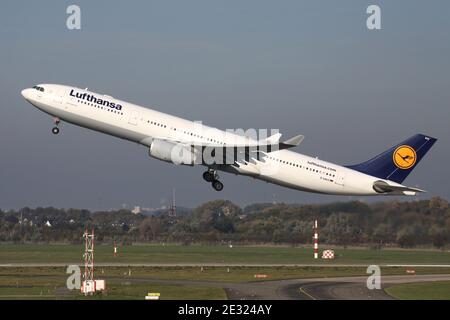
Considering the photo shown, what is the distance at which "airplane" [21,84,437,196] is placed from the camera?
62688 mm

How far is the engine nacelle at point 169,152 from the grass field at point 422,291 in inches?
739

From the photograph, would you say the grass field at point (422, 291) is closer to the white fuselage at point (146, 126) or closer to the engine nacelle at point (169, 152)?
the white fuselage at point (146, 126)

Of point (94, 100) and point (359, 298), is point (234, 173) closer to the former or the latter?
point (94, 100)

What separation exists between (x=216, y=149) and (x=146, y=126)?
573 cm

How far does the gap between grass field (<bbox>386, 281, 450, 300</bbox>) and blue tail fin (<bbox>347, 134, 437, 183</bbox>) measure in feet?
52.6

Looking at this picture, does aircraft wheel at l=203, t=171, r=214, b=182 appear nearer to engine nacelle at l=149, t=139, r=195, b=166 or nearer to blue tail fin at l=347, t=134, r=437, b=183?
engine nacelle at l=149, t=139, r=195, b=166

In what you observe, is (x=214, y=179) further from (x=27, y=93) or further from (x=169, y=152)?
(x=27, y=93)

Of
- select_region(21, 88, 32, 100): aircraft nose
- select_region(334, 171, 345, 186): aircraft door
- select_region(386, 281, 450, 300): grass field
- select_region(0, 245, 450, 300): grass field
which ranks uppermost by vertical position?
select_region(21, 88, 32, 100): aircraft nose

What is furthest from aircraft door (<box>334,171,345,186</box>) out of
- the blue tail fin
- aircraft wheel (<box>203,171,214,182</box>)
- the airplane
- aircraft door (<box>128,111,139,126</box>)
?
aircraft door (<box>128,111,139,126</box>)

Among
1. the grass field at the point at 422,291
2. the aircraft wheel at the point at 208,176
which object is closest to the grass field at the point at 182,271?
the grass field at the point at 422,291

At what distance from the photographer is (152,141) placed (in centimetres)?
6269
